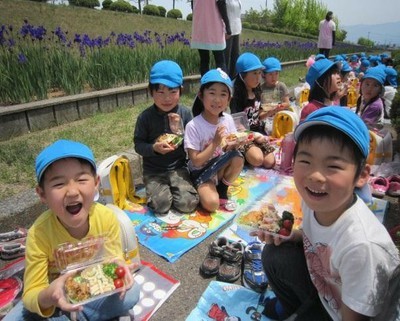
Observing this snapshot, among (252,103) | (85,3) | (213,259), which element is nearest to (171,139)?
(213,259)

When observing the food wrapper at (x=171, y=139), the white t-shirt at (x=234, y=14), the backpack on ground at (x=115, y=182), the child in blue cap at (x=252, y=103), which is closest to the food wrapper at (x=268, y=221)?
the food wrapper at (x=171, y=139)

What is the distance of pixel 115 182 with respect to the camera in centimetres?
251

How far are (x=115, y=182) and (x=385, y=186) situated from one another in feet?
7.67

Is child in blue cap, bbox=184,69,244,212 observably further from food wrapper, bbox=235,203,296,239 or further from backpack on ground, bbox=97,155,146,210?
food wrapper, bbox=235,203,296,239

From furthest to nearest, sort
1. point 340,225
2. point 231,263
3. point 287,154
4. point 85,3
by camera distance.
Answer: point 85,3 < point 287,154 < point 231,263 < point 340,225

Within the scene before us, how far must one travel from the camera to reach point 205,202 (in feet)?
8.59

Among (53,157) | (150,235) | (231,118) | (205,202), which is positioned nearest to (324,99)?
(231,118)

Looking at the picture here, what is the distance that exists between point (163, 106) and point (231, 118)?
655 mm

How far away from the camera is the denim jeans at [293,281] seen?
4.59 feet

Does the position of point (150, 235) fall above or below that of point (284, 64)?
below

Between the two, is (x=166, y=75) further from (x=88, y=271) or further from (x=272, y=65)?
(x=272, y=65)

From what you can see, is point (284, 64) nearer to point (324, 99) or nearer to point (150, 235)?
point (324, 99)

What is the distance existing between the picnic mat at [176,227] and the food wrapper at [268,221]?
190 mm

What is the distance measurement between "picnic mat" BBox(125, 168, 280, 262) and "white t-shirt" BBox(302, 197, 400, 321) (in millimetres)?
766
